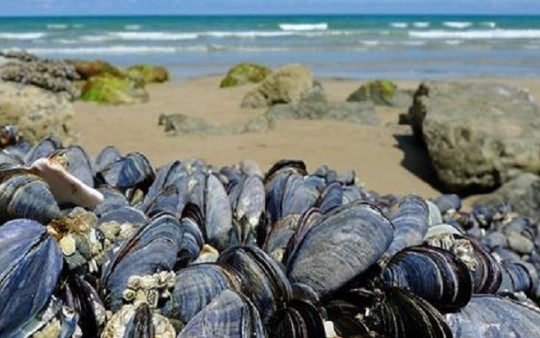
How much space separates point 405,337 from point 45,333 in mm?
1018

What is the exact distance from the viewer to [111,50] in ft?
101

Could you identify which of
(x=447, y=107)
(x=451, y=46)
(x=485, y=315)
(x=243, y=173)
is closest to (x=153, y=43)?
(x=451, y=46)

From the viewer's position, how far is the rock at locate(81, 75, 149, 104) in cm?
1316

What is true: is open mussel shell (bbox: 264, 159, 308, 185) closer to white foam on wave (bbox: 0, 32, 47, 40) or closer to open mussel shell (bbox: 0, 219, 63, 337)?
open mussel shell (bbox: 0, 219, 63, 337)

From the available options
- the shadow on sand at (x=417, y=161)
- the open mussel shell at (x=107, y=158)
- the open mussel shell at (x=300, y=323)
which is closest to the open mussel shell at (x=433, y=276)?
the open mussel shell at (x=300, y=323)

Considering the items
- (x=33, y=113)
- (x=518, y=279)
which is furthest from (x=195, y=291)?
(x=33, y=113)

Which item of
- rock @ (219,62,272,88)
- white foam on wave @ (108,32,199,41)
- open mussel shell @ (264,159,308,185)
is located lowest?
white foam on wave @ (108,32,199,41)

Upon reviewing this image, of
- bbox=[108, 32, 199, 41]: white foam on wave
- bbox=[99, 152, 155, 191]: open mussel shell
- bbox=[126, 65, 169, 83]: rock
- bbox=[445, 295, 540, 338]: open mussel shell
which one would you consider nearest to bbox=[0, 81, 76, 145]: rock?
bbox=[99, 152, 155, 191]: open mussel shell

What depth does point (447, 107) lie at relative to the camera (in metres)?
8.12

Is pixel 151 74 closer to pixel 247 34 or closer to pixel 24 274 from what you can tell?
pixel 24 274

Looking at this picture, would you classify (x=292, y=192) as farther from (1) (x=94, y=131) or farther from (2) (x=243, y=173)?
(1) (x=94, y=131)

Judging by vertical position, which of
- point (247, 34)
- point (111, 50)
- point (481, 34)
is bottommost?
point (481, 34)

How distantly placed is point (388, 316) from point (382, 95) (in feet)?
38.2

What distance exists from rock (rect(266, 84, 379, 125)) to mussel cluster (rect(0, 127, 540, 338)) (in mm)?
7636
